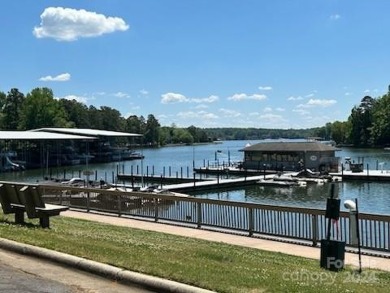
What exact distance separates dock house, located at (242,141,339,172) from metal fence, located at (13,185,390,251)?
220 feet

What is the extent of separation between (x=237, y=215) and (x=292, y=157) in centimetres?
7410

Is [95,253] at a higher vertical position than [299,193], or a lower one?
higher

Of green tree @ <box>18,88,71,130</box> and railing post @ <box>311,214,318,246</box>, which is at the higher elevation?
green tree @ <box>18,88,71,130</box>

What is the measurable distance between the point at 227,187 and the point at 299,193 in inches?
366

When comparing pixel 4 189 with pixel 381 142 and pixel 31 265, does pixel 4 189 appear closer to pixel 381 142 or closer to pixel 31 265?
pixel 31 265

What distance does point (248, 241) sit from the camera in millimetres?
16078

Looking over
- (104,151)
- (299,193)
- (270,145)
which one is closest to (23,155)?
(104,151)

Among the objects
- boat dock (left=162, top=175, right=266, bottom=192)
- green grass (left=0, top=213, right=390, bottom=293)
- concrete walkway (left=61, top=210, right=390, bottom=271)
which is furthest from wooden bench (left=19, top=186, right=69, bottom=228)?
boat dock (left=162, top=175, right=266, bottom=192)

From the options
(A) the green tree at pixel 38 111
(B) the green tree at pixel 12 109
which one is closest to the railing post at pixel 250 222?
(A) the green tree at pixel 38 111

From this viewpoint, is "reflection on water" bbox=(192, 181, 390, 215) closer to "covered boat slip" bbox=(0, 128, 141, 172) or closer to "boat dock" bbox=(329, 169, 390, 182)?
"boat dock" bbox=(329, 169, 390, 182)

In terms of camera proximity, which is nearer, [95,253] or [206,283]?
[206,283]

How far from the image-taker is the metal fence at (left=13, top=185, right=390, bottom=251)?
15.1m

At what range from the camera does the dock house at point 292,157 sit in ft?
291

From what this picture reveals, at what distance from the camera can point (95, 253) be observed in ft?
31.0
